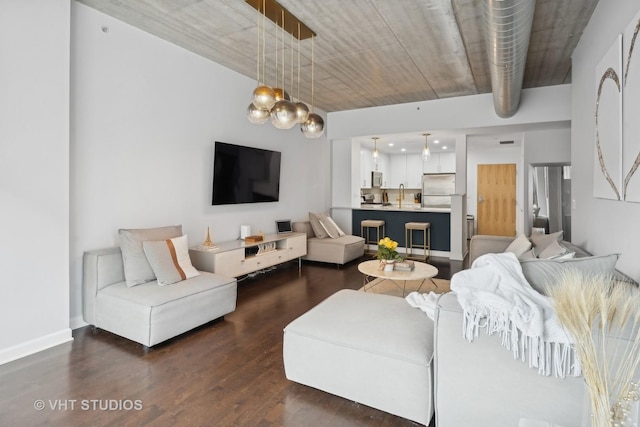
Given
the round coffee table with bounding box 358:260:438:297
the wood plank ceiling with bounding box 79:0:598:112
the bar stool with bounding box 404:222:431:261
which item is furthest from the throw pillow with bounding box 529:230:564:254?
the bar stool with bounding box 404:222:431:261

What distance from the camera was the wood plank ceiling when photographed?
3.16m

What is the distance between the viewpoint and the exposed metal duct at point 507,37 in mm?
2312

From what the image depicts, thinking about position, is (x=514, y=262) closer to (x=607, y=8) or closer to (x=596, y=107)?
(x=596, y=107)

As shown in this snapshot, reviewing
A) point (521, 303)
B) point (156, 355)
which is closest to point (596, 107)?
point (521, 303)

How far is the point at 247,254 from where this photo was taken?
488 cm

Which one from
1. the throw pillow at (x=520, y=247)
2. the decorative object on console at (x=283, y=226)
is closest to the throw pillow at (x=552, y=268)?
the throw pillow at (x=520, y=247)

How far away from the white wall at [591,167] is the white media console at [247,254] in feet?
11.9

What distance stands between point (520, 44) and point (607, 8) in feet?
2.06

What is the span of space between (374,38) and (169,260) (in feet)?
10.2

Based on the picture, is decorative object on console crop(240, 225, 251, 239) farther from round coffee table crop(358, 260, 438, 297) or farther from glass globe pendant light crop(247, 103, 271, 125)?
glass globe pendant light crop(247, 103, 271, 125)

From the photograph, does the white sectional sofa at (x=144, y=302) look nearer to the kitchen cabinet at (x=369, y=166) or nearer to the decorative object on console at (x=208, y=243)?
the decorative object on console at (x=208, y=243)

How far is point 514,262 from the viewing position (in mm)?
1773

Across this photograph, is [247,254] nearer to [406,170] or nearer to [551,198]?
[551,198]

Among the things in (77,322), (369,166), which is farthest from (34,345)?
(369,166)
